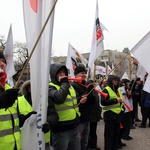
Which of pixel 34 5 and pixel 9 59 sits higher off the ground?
pixel 34 5

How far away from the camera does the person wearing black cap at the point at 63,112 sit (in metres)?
3.41

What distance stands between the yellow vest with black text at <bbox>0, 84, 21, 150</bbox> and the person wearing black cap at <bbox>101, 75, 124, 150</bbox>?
2940mm

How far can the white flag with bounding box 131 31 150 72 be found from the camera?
160 inches

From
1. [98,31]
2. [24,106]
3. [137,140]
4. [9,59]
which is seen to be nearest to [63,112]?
[24,106]

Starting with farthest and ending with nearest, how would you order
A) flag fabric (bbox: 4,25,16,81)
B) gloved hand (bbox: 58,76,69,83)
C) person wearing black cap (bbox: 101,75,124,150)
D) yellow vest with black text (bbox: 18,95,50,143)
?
flag fabric (bbox: 4,25,16,81)
person wearing black cap (bbox: 101,75,124,150)
gloved hand (bbox: 58,76,69,83)
yellow vest with black text (bbox: 18,95,50,143)

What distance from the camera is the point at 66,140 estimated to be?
3541 millimetres

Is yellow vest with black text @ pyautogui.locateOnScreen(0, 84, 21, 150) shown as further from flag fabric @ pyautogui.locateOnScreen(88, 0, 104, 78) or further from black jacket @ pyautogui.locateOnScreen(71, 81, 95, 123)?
flag fabric @ pyautogui.locateOnScreen(88, 0, 104, 78)

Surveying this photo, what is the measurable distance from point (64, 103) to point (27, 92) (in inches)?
20.7

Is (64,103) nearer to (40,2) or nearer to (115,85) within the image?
(40,2)

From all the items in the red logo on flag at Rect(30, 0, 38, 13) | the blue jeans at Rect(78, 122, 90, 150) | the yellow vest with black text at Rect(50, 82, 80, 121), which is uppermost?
the red logo on flag at Rect(30, 0, 38, 13)

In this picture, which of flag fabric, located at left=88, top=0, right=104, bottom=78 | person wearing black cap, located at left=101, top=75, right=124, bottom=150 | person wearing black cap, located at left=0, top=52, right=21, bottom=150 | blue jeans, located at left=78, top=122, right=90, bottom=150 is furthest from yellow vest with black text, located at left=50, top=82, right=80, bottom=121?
A: flag fabric, located at left=88, top=0, right=104, bottom=78

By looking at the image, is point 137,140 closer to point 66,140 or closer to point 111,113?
point 111,113

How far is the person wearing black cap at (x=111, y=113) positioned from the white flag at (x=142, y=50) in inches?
55.0

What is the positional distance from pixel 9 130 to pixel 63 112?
1.18m
